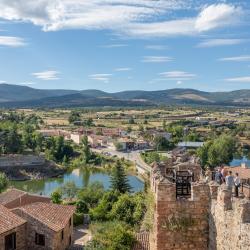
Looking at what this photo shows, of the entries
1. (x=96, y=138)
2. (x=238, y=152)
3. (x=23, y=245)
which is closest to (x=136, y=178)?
(x=238, y=152)

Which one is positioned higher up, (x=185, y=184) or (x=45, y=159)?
(x=185, y=184)

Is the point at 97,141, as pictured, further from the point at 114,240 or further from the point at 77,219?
the point at 114,240

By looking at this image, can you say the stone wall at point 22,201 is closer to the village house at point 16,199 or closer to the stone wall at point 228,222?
the village house at point 16,199

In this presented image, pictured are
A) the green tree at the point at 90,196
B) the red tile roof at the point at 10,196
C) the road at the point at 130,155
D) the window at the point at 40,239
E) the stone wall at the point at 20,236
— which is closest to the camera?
the stone wall at the point at 20,236

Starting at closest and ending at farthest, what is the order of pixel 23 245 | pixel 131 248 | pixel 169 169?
1. pixel 169 169
2. pixel 131 248
3. pixel 23 245

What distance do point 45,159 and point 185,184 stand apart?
7872 cm

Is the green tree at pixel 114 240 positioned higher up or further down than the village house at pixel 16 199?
higher up

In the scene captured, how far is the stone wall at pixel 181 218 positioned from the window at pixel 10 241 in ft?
43.4

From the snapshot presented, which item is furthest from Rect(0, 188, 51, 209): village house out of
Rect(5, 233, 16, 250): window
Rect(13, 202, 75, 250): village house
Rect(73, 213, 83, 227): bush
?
Rect(5, 233, 16, 250): window

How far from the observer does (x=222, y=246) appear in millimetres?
9234

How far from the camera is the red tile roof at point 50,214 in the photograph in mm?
23609

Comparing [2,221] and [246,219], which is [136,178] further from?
[246,219]

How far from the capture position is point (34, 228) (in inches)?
917

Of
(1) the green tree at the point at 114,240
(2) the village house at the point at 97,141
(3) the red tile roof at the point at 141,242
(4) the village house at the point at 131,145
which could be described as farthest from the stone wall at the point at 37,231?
(2) the village house at the point at 97,141
